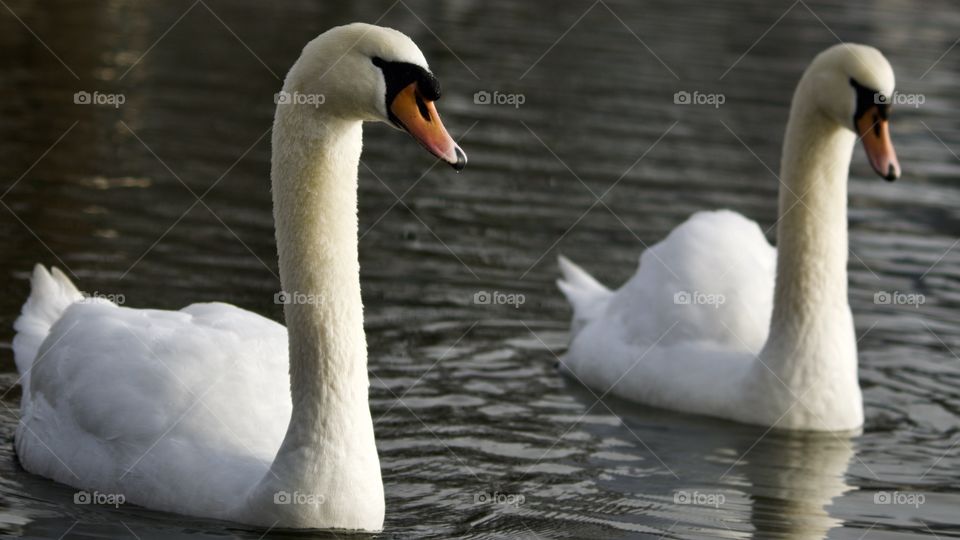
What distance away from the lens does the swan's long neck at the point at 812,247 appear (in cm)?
986

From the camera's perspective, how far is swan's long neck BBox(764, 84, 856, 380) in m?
9.86

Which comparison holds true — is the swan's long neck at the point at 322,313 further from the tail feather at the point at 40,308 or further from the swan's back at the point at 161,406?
the tail feather at the point at 40,308

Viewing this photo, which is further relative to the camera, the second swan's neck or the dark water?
the dark water

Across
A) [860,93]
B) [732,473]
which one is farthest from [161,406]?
[860,93]

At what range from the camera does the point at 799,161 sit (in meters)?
9.92

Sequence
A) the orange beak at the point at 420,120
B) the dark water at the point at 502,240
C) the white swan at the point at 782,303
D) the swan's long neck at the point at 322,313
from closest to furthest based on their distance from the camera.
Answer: the orange beak at the point at 420,120 → the swan's long neck at the point at 322,313 → the dark water at the point at 502,240 → the white swan at the point at 782,303

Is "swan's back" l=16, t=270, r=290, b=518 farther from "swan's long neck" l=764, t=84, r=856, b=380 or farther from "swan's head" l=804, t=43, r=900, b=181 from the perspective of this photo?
"swan's head" l=804, t=43, r=900, b=181

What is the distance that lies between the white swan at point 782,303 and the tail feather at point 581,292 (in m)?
0.62

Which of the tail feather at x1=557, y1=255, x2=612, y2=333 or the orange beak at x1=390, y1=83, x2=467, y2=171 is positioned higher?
the tail feather at x1=557, y1=255, x2=612, y2=333

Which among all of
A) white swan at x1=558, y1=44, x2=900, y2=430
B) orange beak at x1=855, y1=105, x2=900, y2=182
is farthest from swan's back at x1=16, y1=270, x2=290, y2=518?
orange beak at x1=855, y1=105, x2=900, y2=182

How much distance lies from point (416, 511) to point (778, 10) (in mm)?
28733

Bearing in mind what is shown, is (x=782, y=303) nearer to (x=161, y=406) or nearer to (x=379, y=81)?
(x=161, y=406)

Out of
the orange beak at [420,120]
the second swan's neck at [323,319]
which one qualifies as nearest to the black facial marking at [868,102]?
the second swan's neck at [323,319]

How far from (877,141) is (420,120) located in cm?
395
